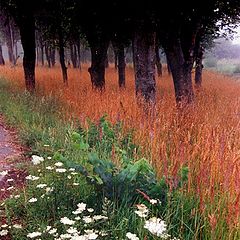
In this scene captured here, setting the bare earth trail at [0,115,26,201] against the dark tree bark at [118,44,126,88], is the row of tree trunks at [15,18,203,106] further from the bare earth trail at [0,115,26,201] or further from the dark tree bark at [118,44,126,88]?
the dark tree bark at [118,44,126,88]

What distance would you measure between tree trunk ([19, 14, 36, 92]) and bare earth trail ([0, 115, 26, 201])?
20.4 feet

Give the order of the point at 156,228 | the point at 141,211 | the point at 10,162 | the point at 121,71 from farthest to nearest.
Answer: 1. the point at 121,71
2. the point at 10,162
3. the point at 141,211
4. the point at 156,228

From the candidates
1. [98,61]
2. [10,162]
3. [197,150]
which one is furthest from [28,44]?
[197,150]

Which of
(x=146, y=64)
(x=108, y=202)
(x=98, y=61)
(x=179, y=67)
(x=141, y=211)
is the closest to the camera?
(x=141, y=211)

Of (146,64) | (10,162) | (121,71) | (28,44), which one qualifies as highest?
(28,44)

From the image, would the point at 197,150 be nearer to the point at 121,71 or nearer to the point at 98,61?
the point at 98,61

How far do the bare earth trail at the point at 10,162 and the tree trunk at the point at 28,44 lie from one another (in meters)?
6.22

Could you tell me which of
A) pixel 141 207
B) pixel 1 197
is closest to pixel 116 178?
pixel 141 207

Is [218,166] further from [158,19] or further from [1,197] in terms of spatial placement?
[158,19]

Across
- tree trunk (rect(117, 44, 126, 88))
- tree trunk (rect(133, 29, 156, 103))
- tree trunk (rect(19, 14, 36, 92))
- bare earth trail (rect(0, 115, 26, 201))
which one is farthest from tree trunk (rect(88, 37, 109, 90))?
bare earth trail (rect(0, 115, 26, 201))

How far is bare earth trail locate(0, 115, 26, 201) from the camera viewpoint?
4.60 metres

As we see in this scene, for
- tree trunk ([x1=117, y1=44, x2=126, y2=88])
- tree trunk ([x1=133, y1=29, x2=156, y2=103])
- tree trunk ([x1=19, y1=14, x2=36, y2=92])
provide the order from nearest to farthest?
tree trunk ([x1=133, y1=29, x2=156, y2=103])
tree trunk ([x1=19, y1=14, x2=36, y2=92])
tree trunk ([x1=117, y1=44, x2=126, y2=88])

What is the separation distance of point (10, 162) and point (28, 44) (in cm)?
986

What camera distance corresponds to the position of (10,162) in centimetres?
595
